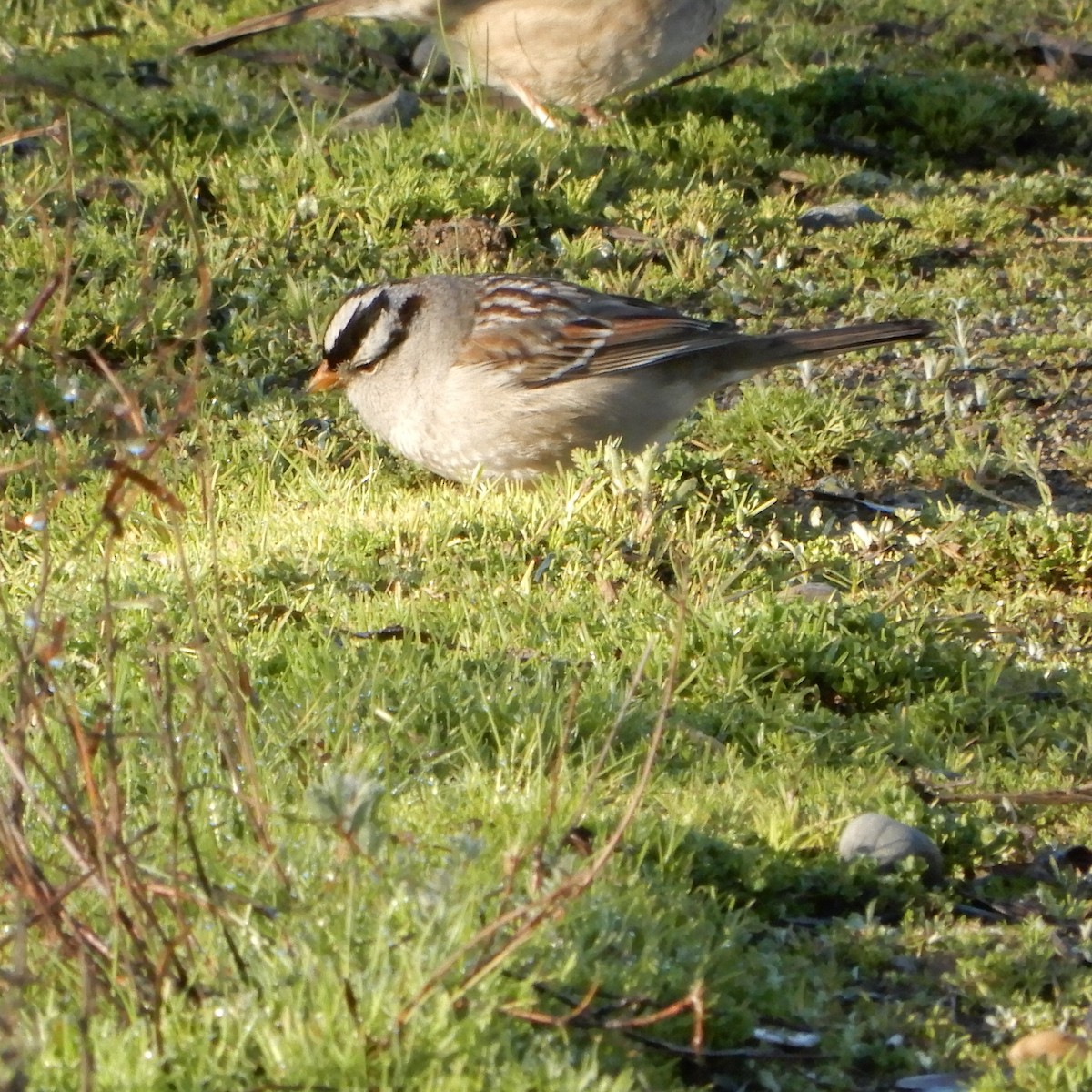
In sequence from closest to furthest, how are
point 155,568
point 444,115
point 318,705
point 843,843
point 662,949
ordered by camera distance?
1. point 662,949
2. point 843,843
3. point 318,705
4. point 155,568
5. point 444,115

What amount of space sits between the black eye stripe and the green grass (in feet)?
1.29

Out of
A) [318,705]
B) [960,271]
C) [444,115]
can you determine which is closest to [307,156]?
[444,115]

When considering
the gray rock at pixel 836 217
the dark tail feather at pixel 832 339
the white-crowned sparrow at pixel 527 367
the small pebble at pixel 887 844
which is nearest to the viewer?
the small pebble at pixel 887 844

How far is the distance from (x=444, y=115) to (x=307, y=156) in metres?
0.93

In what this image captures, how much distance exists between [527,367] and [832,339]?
1.29 meters

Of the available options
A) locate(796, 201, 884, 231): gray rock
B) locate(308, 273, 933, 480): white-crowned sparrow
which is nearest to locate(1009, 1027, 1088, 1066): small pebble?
locate(308, 273, 933, 480): white-crowned sparrow

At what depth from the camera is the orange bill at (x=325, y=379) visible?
24.9ft

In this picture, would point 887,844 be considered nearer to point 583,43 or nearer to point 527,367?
point 527,367

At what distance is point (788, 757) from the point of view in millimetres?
4801

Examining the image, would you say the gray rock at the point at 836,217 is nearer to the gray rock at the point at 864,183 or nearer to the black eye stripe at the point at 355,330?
the gray rock at the point at 864,183

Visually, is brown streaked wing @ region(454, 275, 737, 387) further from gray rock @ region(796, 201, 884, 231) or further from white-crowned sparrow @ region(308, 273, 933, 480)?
gray rock @ region(796, 201, 884, 231)

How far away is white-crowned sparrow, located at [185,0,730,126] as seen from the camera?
391 inches

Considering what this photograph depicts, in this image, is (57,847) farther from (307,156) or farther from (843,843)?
(307,156)

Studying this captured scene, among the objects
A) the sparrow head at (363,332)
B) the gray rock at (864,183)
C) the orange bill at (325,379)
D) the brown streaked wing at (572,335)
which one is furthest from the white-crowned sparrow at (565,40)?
the orange bill at (325,379)
